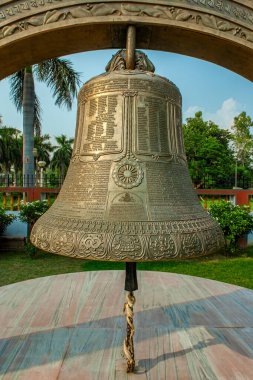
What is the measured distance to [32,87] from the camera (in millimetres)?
12398

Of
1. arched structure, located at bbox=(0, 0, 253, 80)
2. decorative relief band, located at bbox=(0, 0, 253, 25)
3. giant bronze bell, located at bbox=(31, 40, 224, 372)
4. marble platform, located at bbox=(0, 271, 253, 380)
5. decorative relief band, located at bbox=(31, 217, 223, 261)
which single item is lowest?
marble platform, located at bbox=(0, 271, 253, 380)

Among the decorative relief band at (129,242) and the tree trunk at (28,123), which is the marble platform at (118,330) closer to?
the decorative relief band at (129,242)

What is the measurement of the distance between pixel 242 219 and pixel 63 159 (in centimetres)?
4150

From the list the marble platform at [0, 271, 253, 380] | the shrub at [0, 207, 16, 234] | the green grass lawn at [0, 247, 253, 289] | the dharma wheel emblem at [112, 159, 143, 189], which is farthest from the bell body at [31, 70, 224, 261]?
the shrub at [0, 207, 16, 234]

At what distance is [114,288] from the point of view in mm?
3822

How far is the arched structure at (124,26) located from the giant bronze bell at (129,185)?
20.5 inches

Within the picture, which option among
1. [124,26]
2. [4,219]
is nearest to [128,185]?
[124,26]

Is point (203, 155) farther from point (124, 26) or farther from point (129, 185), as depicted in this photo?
point (129, 185)

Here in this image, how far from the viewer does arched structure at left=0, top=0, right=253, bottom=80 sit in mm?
2482

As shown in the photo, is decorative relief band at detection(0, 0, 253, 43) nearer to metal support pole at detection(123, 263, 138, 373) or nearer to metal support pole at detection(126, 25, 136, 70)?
metal support pole at detection(126, 25, 136, 70)

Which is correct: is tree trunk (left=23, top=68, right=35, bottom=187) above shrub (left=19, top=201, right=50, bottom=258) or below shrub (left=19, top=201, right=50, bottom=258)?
above

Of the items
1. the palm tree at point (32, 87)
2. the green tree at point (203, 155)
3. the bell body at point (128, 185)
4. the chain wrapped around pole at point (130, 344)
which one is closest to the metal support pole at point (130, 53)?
the bell body at point (128, 185)

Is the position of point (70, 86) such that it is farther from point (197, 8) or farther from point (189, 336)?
point (189, 336)

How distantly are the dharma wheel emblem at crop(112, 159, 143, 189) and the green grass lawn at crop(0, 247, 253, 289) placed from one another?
4.88 metres
